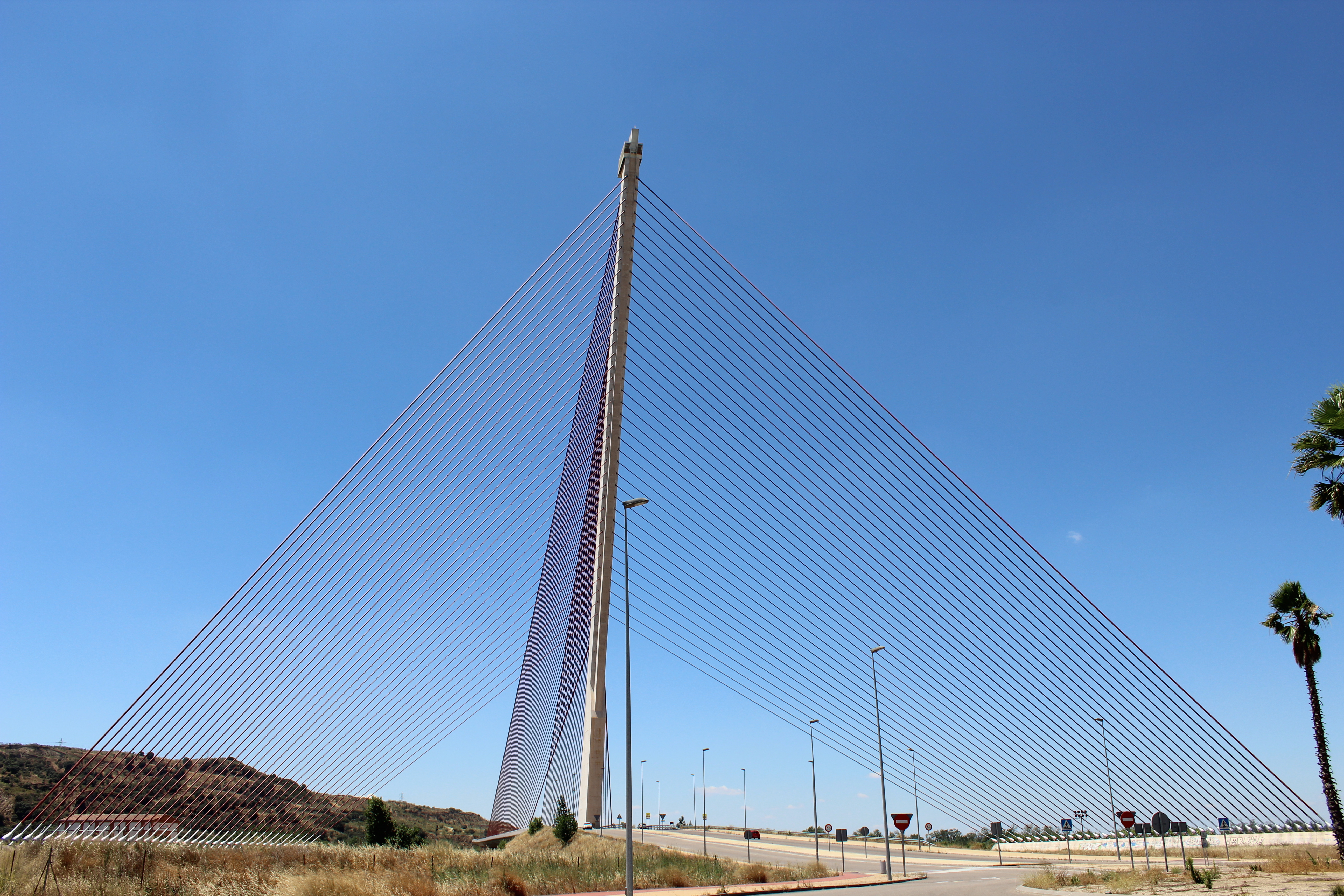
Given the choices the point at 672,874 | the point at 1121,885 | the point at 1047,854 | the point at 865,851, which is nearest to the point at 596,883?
the point at 672,874

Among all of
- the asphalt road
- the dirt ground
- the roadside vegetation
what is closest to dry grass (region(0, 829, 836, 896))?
the asphalt road

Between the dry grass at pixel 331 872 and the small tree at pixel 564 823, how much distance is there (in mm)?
2965

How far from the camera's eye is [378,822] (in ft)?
145

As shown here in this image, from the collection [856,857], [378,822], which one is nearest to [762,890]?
[856,857]

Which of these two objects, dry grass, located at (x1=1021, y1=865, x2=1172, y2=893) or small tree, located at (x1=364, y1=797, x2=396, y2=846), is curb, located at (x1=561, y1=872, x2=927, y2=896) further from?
small tree, located at (x1=364, y1=797, x2=396, y2=846)

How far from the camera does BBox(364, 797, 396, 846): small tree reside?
43531mm

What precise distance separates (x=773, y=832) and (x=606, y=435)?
120 metres

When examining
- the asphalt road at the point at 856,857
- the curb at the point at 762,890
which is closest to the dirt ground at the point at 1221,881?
the asphalt road at the point at 856,857

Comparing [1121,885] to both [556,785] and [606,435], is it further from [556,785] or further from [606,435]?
[556,785]

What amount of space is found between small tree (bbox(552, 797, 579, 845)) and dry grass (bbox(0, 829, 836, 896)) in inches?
117

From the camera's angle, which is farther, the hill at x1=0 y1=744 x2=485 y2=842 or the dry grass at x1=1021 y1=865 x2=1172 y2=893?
the dry grass at x1=1021 y1=865 x2=1172 y2=893

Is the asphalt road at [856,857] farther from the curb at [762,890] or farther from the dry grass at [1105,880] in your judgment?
the curb at [762,890]

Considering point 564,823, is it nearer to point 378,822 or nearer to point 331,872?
point 378,822

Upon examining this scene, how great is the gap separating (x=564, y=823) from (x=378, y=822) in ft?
51.5
